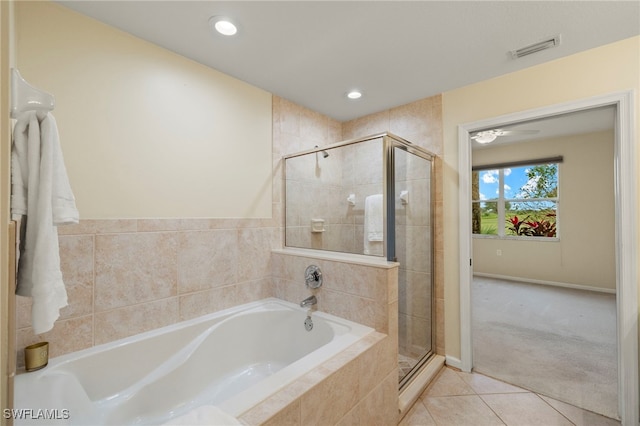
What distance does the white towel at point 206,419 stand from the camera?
90cm

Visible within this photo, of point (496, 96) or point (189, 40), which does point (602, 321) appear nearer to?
point (496, 96)

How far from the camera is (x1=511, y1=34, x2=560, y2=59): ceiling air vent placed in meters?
1.70

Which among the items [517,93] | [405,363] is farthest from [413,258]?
[517,93]

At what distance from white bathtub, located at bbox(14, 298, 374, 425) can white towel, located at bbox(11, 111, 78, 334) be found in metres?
0.66

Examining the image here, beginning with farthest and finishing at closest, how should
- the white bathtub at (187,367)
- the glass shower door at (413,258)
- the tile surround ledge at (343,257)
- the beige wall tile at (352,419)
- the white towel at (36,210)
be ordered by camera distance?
the glass shower door at (413,258)
the tile surround ledge at (343,257)
the beige wall tile at (352,419)
the white bathtub at (187,367)
the white towel at (36,210)

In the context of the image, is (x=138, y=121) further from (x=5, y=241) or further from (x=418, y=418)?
(x=418, y=418)

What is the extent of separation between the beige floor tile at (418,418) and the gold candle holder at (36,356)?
195 centimetres

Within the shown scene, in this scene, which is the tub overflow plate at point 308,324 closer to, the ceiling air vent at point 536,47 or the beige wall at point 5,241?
the beige wall at point 5,241

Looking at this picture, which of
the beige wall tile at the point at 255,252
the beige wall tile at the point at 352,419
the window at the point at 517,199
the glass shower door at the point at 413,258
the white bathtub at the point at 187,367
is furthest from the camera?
the window at the point at 517,199

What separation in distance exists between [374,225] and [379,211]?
0.12 m

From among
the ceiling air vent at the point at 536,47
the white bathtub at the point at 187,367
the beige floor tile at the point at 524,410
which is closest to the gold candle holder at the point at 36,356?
the white bathtub at the point at 187,367

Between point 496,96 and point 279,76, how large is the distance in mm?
1723

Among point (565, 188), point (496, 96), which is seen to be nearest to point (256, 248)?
point (496, 96)

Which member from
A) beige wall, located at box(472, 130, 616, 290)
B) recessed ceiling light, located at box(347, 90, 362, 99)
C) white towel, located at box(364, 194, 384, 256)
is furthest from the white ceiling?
beige wall, located at box(472, 130, 616, 290)
